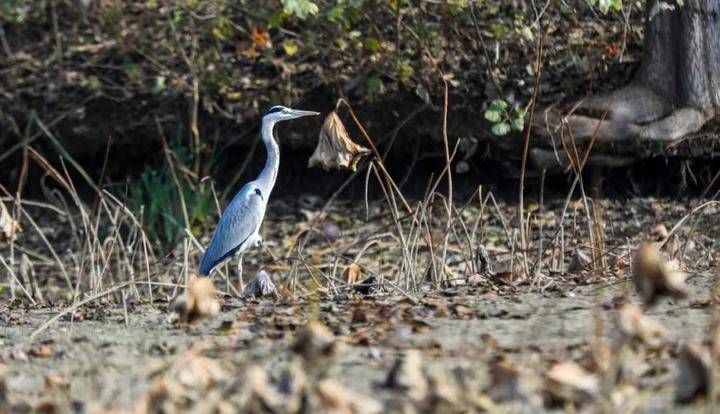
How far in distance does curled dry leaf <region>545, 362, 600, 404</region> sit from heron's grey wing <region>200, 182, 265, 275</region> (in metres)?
4.07

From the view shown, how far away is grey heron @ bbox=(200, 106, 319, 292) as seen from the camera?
820cm

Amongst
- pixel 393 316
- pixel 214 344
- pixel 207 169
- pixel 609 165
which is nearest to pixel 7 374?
pixel 214 344

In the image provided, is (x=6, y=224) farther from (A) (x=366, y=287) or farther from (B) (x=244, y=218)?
(A) (x=366, y=287)

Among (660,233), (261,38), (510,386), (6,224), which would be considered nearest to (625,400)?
(510,386)

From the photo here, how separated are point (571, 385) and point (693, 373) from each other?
1.18ft

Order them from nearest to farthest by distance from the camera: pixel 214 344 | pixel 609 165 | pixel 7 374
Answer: pixel 7 374
pixel 214 344
pixel 609 165

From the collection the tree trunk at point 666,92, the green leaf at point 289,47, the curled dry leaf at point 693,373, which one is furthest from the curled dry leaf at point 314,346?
the green leaf at point 289,47

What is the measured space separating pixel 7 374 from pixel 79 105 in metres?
5.98

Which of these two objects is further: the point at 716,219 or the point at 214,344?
the point at 716,219

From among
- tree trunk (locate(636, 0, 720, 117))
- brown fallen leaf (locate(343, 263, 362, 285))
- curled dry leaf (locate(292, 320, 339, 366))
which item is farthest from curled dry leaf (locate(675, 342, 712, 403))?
tree trunk (locate(636, 0, 720, 117))

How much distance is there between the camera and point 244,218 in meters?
8.31

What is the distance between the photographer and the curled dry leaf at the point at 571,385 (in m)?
4.29

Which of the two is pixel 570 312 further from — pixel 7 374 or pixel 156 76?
pixel 156 76

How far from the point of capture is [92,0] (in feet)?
39.0
